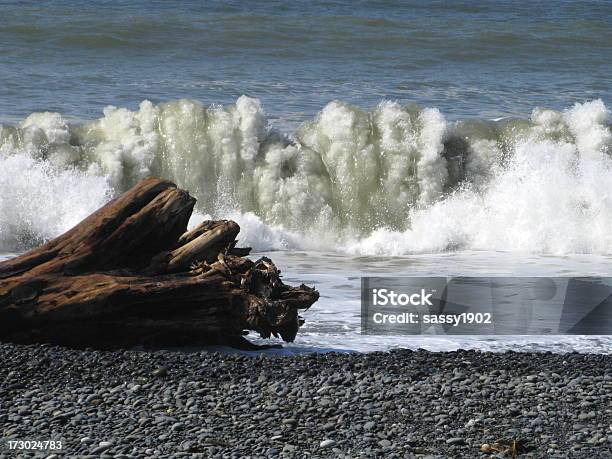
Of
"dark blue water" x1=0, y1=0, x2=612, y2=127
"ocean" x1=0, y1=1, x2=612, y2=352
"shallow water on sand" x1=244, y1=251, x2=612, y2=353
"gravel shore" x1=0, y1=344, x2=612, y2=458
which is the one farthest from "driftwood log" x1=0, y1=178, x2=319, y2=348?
"dark blue water" x1=0, y1=0, x2=612, y2=127

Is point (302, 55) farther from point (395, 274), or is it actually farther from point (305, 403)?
point (305, 403)

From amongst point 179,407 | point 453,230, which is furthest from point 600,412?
point 453,230

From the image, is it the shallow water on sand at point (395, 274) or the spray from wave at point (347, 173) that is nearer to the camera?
the shallow water on sand at point (395, 274)

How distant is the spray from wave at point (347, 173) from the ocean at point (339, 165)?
0.02 m

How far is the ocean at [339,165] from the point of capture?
1238 cm

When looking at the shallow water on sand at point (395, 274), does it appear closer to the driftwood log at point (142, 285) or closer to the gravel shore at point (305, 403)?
the driftwood log at point (142, 285)

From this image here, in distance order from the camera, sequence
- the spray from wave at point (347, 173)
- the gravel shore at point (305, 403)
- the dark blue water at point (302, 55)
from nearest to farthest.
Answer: the gravel shore at point (305, 403) → the spray from wave at point (347, 173) → the dark blue water at point (302, 55)

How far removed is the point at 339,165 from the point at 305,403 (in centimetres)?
856

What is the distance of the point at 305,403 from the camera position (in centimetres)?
636

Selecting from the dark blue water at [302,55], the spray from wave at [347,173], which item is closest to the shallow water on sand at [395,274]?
the spray from wave at [347,173]

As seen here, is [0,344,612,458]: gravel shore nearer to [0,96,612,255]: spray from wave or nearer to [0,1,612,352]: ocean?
[0,1,612,352]: ocean

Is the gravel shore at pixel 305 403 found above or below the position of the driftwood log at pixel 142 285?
below

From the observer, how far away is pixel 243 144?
14648 millimetres

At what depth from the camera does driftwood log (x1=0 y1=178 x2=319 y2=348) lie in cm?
730
